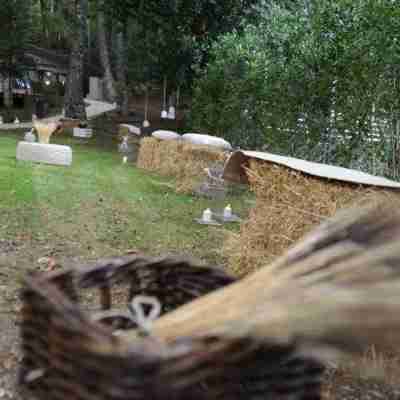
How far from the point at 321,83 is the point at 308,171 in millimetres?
5349

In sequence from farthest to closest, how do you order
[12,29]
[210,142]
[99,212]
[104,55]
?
[104,55]
[12,29]
[210,142]
[99,212]

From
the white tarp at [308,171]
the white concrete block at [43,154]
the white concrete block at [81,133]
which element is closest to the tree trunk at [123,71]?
the white concrete block at [81,133]

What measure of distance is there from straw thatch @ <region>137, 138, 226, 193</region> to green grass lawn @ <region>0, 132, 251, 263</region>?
0.35m

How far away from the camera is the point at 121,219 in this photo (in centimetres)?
702

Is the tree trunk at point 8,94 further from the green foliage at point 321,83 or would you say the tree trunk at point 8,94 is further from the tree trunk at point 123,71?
the green foliage at point 321,83

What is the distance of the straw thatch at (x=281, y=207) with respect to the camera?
144 inches

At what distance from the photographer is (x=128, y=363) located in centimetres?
100

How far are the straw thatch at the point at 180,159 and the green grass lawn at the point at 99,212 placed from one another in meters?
0.35

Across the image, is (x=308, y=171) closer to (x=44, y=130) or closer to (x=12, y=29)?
(x=44, y=130)

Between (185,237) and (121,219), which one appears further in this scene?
(121,219)

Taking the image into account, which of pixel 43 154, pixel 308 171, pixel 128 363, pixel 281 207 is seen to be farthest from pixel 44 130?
pixel 128 363

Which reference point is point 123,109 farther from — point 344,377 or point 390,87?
point 344,377

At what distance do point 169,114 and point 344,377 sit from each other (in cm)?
1899

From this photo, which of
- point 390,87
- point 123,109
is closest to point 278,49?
point 390,87
